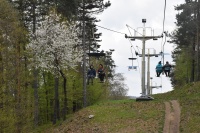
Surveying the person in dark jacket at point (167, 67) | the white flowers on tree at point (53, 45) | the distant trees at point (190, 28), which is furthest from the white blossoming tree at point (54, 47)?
the distant trees at point (190, 28)

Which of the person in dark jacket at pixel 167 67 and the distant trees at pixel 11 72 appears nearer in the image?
the distant trees at pixel 11 72

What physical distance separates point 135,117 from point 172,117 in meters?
2.65

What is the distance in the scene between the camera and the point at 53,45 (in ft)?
98.5

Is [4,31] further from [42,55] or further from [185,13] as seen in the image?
[185,13]

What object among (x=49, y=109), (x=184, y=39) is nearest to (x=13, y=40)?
(x=49, y=109)

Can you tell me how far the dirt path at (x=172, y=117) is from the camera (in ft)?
66.3

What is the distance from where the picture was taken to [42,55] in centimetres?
3059

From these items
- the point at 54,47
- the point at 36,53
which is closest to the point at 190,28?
the point at 54,47

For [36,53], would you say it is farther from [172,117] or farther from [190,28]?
[190,28]

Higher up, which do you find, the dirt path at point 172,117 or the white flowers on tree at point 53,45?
the white flowers on tree at point 53,45

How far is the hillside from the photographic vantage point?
21.1 m

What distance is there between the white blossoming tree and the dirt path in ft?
32.4

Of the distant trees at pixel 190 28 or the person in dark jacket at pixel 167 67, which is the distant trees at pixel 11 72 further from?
the distant trees at pixel 190 28

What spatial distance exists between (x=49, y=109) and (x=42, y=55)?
15450 mm
